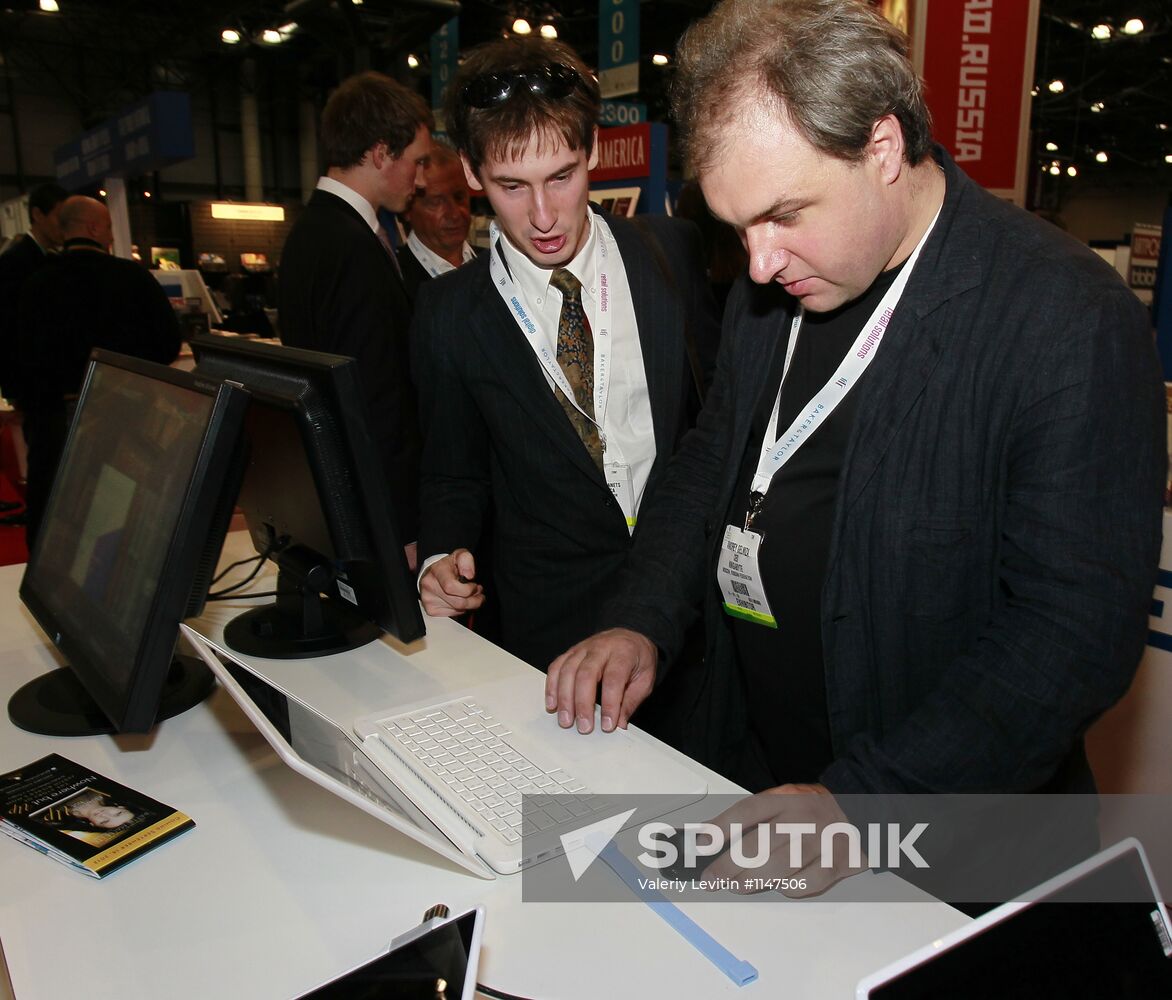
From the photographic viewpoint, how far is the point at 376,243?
2516mm

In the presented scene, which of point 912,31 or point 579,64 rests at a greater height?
point 912,31

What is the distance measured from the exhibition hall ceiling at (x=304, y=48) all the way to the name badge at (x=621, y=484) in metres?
9.17

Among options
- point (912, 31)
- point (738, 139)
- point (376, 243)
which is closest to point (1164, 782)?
point (738, 139)

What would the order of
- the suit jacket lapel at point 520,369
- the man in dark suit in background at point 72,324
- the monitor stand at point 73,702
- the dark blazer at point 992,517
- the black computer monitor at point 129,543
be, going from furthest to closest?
the man in dark suit in background at point 72,324 → the suit jacket lapel at point 520,369 → the monitor stand at point 73,702 → the black computer monitor at point 129,543 → the dark blazer at point 992,517

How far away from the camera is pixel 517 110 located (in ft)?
5.33

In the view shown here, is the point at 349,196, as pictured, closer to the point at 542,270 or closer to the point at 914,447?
the point at 542,270

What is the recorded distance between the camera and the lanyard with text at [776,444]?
1.15 metres

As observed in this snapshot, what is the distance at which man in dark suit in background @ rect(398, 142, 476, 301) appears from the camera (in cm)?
354

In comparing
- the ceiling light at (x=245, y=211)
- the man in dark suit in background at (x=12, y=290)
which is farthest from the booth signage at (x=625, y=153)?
the ceiling light at (x=245, y=211)

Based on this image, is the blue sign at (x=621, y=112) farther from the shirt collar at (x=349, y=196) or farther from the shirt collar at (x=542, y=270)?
the shirt collar at (x=542, y=270)

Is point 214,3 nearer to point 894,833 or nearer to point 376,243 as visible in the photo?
point 376,243

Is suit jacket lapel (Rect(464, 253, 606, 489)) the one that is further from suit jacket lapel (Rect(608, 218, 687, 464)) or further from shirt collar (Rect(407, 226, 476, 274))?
shirt collar (Rect(407, 226, 476, 274))

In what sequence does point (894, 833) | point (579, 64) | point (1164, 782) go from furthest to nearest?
point (1164, 782)
point (579, 64)
point (894, 833)

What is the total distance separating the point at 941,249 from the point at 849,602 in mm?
422
